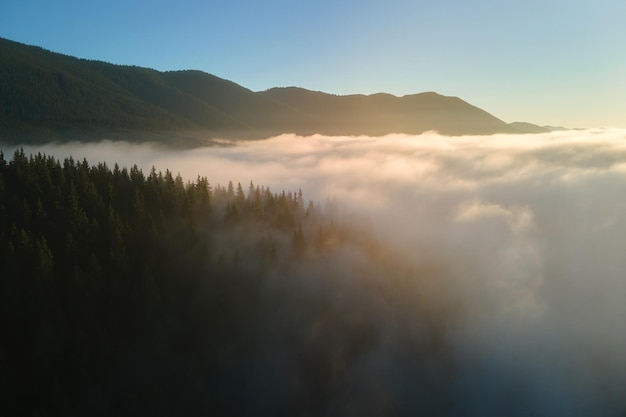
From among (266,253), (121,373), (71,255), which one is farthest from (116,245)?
(266,253)

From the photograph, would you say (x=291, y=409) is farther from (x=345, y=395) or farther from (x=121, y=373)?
(x=121, y=373)

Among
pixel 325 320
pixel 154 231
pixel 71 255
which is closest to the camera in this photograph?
pixel 71 255

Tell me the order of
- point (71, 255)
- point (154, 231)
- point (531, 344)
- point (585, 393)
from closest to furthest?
point (71, 255) → point (154, 231) → point (585, 393) → point (531, 344)

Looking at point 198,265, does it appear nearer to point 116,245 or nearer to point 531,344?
point 116,245

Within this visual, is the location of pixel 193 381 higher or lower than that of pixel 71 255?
lower

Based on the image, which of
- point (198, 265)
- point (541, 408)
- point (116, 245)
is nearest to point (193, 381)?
point (198, 265)

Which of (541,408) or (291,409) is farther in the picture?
(541,408)

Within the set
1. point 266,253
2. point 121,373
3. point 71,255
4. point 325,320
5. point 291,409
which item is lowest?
point 291,409
